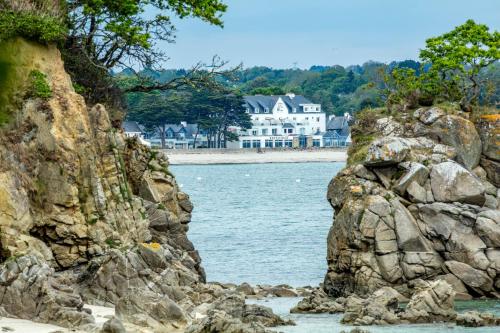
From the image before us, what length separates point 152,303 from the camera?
1193 inches

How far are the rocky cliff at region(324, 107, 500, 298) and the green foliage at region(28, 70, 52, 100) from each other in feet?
38.7

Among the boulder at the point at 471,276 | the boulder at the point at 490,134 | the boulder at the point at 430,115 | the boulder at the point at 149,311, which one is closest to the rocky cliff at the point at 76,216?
the boulder at the point at 149,311

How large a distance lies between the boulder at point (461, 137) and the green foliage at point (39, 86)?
1630cm

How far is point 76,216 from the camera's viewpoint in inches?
1391

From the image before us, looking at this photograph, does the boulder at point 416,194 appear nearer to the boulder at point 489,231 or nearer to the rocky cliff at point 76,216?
the boulder at point 489,231

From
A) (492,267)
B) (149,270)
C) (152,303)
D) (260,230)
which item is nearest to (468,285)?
(492,267)

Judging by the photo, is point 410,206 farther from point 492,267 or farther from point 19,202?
point 19,202

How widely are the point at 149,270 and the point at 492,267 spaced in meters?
12.4

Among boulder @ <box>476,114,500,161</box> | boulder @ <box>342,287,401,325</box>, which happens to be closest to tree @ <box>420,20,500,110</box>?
boulder @ <box>476,114,500,161</box>

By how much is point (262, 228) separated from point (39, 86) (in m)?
47.6

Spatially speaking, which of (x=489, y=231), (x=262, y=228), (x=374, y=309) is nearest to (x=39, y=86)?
(x=374, y=309)

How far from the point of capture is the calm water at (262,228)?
5697cm

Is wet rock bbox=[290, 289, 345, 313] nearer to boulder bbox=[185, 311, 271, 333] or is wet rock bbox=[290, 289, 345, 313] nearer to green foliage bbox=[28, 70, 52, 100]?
boulder bbox=[185, 311, 271, 333]

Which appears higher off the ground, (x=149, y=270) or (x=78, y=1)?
(x=78, y=1)
